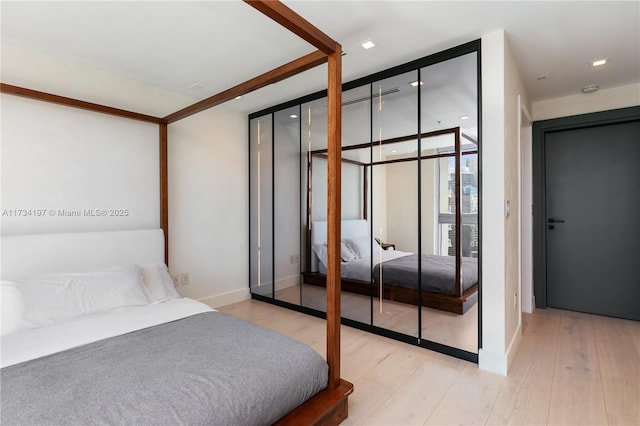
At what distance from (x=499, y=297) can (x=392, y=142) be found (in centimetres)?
149

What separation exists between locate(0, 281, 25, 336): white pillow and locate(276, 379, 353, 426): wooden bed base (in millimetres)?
1649

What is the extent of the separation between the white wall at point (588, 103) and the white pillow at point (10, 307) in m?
4.90

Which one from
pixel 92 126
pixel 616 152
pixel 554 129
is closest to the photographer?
pixel 92 126

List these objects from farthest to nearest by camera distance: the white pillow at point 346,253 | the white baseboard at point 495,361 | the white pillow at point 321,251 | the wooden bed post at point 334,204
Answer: the white pillow at point 321,251, the white pillow at point 346,253, the white baseboard at point 495,361, the wooden bed post at point 334,204

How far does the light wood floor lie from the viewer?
70.3 inches

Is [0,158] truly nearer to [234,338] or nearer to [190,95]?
[190,95]

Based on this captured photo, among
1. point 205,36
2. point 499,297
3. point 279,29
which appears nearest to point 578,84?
point 499,297

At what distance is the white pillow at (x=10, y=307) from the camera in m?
1.82

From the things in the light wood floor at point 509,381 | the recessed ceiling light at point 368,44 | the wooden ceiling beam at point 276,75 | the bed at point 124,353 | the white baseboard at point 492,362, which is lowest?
the light wood floor at point 509,381

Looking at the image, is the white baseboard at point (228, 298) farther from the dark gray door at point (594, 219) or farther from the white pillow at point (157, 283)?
the dark gray door at point (594, 219)

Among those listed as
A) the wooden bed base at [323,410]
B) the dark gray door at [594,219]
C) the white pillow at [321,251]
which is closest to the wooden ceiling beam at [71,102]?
the white pillow at [321,251]

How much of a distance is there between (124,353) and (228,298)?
235cm

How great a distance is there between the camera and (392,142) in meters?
2.83

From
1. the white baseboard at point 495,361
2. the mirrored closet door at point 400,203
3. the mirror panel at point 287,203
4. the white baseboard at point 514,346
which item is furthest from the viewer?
the mirror panel at point 287,203
